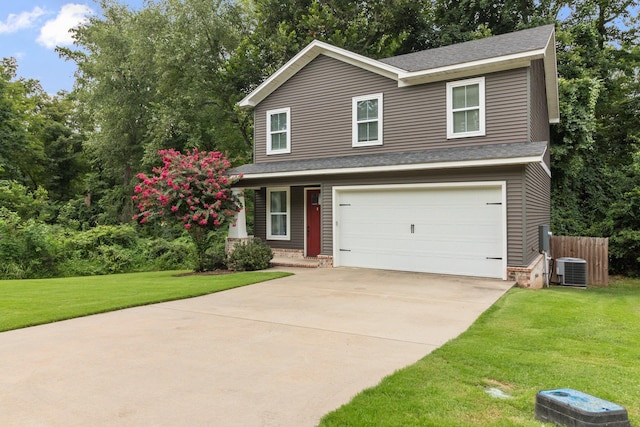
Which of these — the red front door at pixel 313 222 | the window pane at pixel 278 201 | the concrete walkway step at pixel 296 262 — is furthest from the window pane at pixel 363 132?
the concrete walkway step at pixel 296 262

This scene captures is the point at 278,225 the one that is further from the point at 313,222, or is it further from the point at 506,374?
the point at 506,374

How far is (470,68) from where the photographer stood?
1077 cm

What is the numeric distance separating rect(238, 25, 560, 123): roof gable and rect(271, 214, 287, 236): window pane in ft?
13.8

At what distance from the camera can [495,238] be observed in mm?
9711

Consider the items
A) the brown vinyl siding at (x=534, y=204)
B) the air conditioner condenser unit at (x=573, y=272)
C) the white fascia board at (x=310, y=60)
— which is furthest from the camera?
the white fascia board at (x=310, y=60)

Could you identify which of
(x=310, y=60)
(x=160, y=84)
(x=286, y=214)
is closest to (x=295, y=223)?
(x=286, y=214)

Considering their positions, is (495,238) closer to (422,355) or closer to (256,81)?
(422,355)

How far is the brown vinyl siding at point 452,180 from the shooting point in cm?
938

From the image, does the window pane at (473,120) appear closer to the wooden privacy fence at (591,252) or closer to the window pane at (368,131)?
the window pane at (368,131)

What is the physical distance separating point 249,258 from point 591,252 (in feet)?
33.3

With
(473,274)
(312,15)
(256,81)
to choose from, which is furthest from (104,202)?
(473,274)

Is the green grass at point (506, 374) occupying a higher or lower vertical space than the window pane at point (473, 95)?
lower

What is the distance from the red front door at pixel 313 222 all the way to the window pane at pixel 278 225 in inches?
39.9

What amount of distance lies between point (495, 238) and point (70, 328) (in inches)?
335
